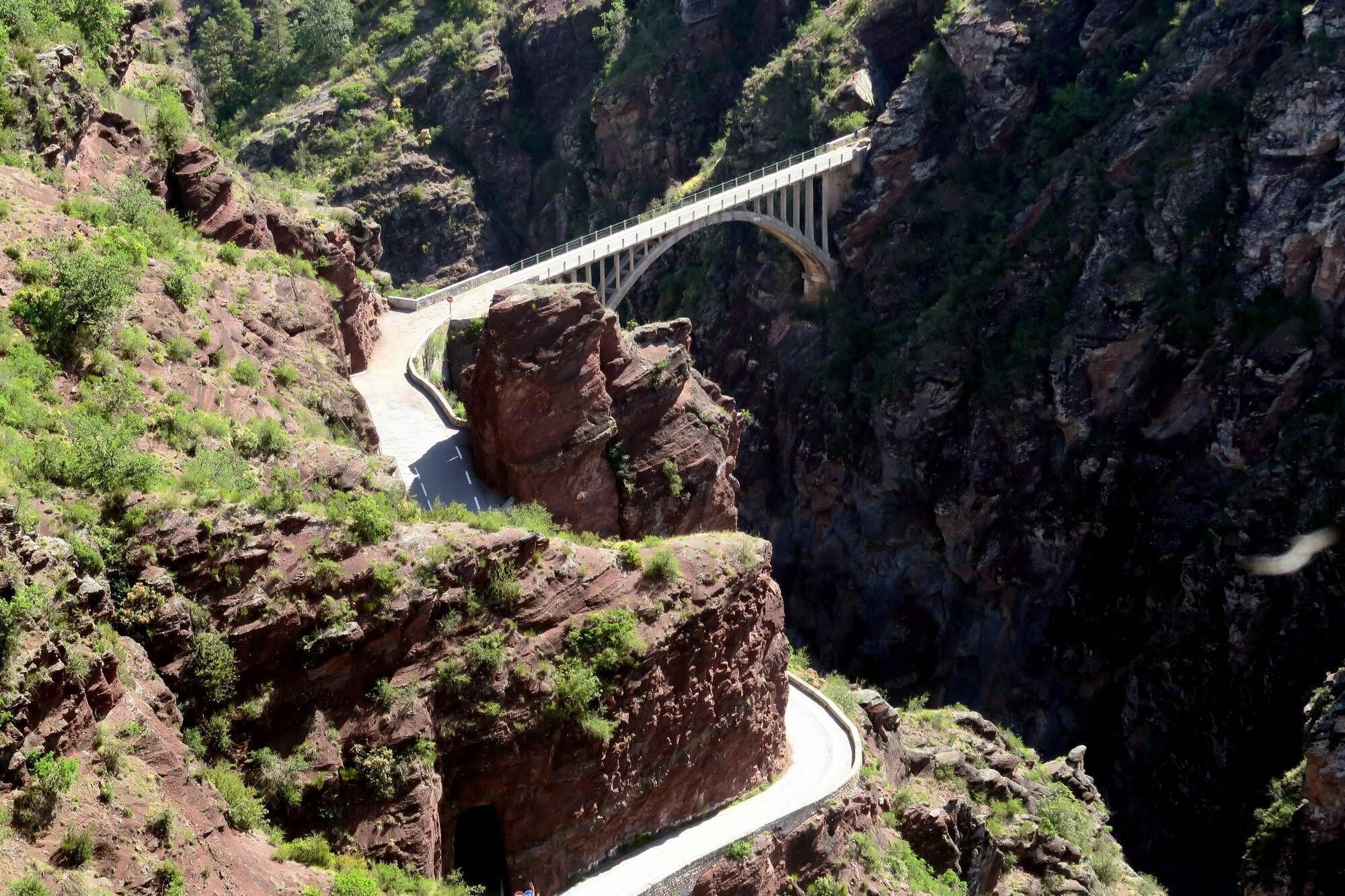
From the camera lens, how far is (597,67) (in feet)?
328

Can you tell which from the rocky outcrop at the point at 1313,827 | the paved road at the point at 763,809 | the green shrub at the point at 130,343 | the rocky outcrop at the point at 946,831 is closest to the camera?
the green shrub at the point at 130,343

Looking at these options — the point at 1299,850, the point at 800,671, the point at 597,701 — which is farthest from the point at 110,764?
the point at 1299,850

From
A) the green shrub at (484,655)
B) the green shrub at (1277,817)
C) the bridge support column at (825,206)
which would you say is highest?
the green shrub at (484,655)

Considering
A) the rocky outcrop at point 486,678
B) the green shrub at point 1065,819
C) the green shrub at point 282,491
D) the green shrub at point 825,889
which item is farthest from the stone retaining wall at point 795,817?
the green shrub at point 282,491

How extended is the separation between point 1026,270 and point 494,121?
42.5 m

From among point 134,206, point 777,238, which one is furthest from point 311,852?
point 777,238

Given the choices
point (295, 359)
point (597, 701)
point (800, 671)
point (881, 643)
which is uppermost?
point (295, 359)

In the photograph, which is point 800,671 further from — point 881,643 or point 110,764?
point 110,764

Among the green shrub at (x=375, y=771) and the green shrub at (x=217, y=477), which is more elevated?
the green shrub at (x=217, y=477)

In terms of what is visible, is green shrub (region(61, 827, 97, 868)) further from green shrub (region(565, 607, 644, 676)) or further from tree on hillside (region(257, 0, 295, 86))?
tree on hillside (region(257, 0, 295, 86))

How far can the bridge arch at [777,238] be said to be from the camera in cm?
6939

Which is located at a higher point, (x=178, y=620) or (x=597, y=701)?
(x=178, y=620)

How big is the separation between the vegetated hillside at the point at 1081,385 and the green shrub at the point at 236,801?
47100 millimetres

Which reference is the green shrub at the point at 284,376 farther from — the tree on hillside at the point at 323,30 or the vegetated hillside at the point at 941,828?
the tree on hillside at the point at 323,30
